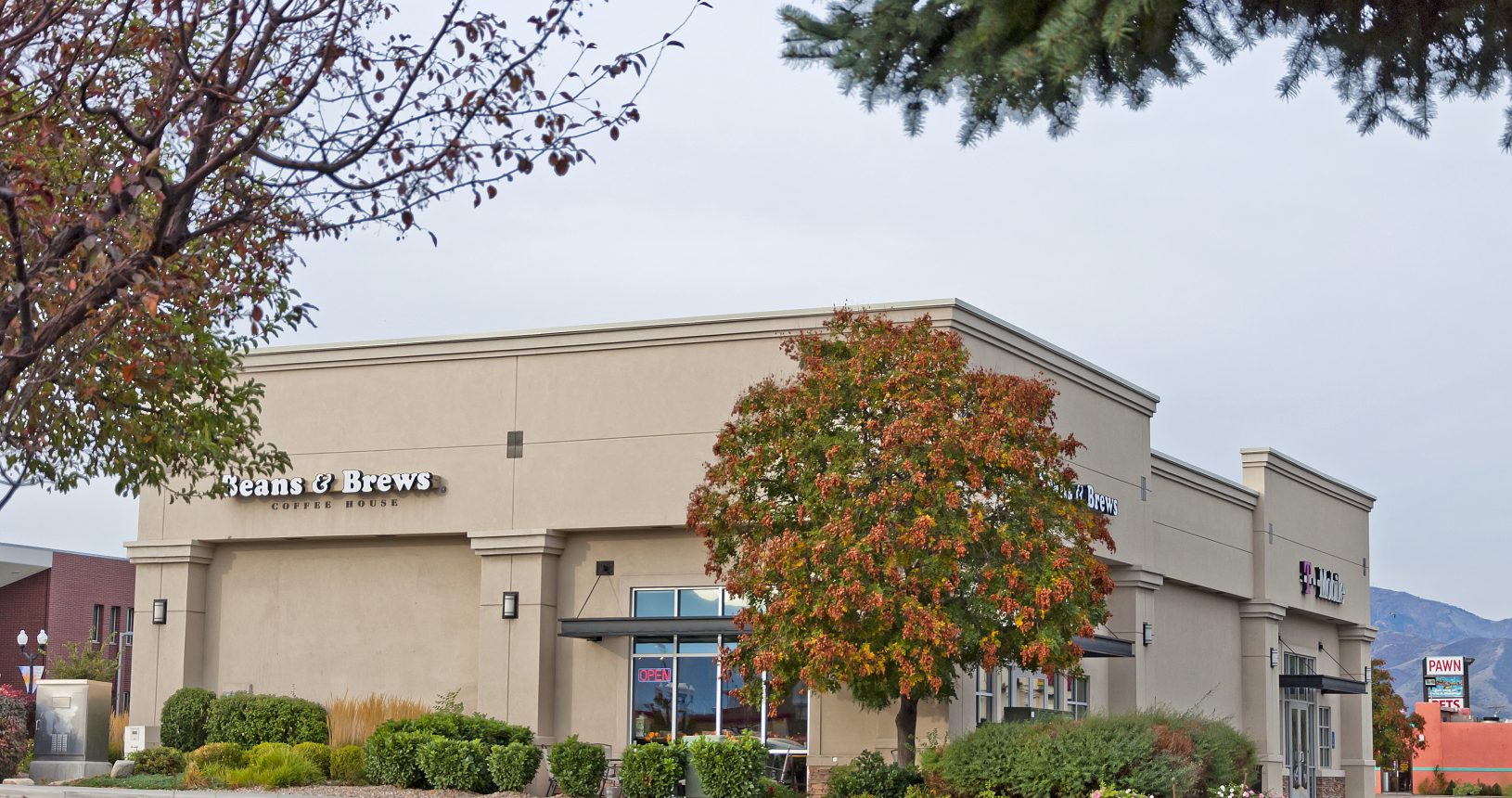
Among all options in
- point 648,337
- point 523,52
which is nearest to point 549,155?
point 523,52

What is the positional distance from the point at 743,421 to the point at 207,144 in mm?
16128

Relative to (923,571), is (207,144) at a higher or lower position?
higher

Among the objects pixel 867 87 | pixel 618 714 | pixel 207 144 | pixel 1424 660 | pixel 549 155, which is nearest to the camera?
pixel 867 87

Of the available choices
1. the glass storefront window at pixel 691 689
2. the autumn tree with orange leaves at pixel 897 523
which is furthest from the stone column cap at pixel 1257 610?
the autumn tree with orange leaves at pixel 897 523

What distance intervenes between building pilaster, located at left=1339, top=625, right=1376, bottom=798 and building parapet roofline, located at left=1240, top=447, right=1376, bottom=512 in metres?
3.50

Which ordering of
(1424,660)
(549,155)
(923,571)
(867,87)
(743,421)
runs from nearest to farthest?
(867,87), (549,155), (923,571), (743,421), (1424,660)

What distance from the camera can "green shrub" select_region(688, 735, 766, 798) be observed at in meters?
25.0

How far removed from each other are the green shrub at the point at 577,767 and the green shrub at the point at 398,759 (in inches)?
77.4

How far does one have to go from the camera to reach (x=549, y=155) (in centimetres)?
1109

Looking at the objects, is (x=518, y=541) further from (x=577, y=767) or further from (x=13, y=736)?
(x=13, y=736)

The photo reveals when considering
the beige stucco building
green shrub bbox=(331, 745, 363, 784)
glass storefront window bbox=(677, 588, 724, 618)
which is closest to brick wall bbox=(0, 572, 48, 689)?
the beige stucco building

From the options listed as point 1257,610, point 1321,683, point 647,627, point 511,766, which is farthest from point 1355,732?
point 511,766

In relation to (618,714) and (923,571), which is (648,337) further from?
(923,571)

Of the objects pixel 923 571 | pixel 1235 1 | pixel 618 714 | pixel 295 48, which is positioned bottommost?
pixel 618 714
